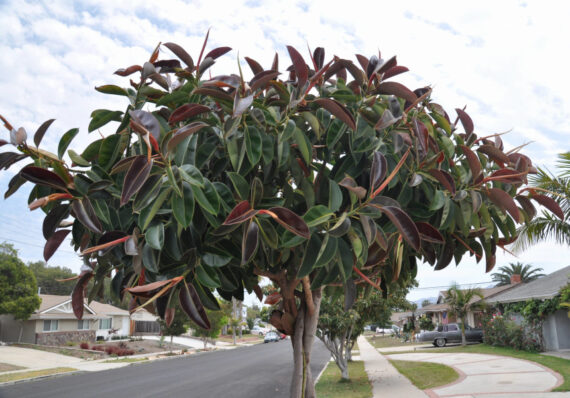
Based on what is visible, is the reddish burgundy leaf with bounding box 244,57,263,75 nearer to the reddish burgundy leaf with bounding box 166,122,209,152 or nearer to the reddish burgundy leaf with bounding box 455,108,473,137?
the reddish burgundy leaf with bounding box 166,122,209,152

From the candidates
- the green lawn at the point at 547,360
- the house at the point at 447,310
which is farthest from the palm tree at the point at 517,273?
the green lawn at the point at 547,360

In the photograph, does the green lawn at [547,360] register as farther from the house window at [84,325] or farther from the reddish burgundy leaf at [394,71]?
the house window at [84,325]

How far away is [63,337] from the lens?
118 feet

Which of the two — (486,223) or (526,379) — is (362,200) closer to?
(486,223)

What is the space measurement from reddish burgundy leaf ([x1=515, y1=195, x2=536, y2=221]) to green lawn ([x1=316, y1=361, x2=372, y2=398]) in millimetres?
10534

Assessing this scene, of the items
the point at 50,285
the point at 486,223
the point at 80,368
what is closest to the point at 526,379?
the point at 486,223

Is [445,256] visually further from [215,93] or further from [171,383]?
[171,383]

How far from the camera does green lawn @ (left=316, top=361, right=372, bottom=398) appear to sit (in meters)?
12.2

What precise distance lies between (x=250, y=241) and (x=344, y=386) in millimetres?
13607

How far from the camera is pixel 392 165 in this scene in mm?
2061

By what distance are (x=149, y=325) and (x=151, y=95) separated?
54816 mm

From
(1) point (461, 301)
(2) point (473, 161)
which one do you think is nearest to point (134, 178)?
(2) point (473, 161)

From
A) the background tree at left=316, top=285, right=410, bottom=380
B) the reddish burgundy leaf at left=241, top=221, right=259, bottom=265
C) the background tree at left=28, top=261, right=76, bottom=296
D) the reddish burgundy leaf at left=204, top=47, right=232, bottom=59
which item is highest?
the background tree at left=28, top=261, right=76, bottom=296

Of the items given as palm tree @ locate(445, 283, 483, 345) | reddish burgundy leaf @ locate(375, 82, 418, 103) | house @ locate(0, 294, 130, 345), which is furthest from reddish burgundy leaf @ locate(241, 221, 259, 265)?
house @ locate(0, 294, 130, 345)
